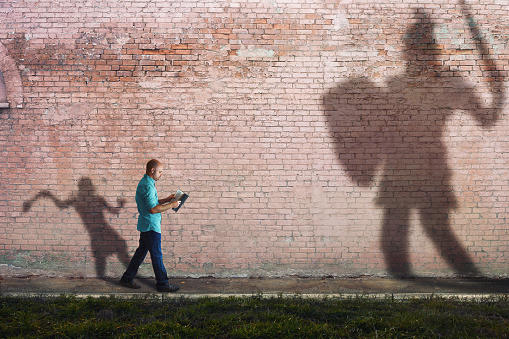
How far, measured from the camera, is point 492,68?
17.1 feet

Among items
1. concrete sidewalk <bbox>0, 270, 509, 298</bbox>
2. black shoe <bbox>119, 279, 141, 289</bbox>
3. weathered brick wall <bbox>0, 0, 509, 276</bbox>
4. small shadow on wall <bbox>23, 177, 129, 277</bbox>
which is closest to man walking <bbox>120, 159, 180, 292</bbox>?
concrete sidewalk <bbox>0, 270, 509, 298</bbox>

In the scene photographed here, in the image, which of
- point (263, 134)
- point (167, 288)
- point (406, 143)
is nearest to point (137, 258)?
point (167, 288)

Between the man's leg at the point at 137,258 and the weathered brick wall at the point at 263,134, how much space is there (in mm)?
593

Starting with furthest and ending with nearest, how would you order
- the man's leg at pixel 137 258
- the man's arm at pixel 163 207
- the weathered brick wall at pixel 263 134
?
the weathered brick wall at pixel 263 134, the man's leg at pixel 137 258, the man's arm at pixel 163 207

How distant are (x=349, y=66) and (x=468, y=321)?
11.8 feet

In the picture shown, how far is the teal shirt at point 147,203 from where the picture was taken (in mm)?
4328

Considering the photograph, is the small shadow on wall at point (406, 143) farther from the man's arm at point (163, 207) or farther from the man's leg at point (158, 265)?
the man's leg at point (158, 265)

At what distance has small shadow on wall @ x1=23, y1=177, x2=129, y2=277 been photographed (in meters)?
5.22

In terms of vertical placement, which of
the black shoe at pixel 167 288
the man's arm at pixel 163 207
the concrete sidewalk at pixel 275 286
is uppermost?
the man's arm at pixel 163 207

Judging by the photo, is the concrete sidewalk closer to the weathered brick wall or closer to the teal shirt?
the weathered brick wall


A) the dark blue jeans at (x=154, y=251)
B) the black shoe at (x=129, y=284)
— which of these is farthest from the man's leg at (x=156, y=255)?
the black shoe at (x=129, y=284)

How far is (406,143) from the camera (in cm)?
524

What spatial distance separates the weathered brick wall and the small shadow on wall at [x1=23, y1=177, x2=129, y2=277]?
2 cm

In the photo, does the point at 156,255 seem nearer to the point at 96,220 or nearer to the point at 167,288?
the point at 167,288
